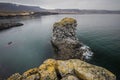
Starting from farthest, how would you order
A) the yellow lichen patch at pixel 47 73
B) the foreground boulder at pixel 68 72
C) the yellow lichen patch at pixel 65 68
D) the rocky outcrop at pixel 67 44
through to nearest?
the rocky outcrop at pixel 67 44, the yellow lichen patch at pixel 65 68, the yellow lichen patch at pixel 47 73, the foreground boulder at pixel 68 72

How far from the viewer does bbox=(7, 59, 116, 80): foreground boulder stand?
52.2 ft

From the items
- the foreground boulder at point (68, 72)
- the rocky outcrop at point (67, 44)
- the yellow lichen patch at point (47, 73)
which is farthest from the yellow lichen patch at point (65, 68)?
the rocky outcrop at point (67, 44)

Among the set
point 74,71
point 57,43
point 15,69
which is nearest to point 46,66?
point 74,71

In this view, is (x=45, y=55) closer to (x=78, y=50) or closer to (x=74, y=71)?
(x=78, y=50)

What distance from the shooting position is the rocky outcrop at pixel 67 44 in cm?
3830

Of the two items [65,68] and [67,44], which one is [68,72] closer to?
[65,68]

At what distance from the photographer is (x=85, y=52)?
40.8 meters

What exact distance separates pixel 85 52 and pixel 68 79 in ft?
85.6

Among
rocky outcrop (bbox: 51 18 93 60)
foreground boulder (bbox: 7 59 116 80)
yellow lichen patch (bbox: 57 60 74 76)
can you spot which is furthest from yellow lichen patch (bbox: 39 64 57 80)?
rocky outcrop (bbox: 51 18 93 60)

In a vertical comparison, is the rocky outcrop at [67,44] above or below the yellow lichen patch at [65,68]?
below

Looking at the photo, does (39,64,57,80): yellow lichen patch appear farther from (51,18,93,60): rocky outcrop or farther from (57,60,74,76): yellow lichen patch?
(51,18,93,60): rocky outcrop

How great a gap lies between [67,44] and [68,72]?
84.5ft

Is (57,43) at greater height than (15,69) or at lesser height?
greater

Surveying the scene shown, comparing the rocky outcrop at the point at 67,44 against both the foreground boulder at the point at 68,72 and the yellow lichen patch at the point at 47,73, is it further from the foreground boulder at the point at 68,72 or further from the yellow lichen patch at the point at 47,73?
the yellow lichen patch at the point at 47,73
